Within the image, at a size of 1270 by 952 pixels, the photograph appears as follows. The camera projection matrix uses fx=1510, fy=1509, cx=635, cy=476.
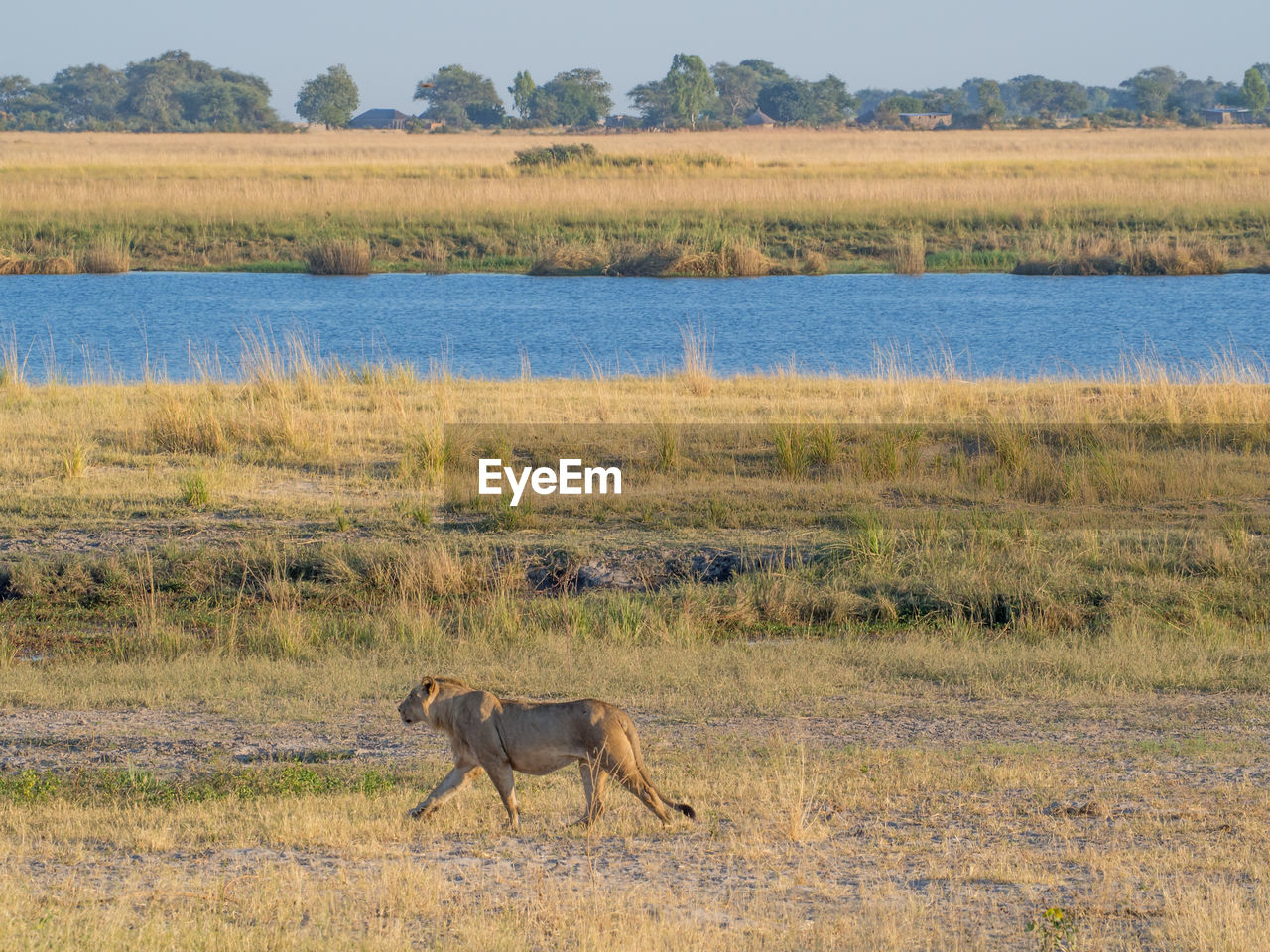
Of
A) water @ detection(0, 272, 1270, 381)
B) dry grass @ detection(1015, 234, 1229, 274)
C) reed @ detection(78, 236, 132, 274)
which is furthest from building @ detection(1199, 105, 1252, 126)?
reed @ detection(78, 236, 132, 274)

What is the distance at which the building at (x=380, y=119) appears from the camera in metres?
129

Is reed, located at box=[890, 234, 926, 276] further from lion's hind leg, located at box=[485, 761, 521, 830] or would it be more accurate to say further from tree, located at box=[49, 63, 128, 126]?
tree, located at box=[49, 63, 128, 126]

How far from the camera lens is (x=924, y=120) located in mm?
114375

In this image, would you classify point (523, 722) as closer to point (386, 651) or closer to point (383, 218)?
point (386, 651)

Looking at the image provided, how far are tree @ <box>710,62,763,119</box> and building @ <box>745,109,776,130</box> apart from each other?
48.2ft

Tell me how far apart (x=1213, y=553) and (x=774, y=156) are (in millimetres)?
51341

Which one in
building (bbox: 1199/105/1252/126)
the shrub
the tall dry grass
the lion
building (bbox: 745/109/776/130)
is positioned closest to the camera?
the lion

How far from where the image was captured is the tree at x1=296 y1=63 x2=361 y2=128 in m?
122

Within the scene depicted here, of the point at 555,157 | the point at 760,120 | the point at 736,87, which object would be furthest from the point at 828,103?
the point at 555,157

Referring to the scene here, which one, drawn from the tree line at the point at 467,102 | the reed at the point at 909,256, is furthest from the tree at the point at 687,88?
the reed at the point at 909,256

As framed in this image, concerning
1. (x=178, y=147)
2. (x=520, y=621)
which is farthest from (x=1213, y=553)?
(x=178, y=147)

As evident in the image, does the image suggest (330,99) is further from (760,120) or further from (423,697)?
(423,697)

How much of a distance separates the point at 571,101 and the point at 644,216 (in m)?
82.4

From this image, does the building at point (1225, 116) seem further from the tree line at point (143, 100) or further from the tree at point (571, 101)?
the tree line at point (143, 100)
